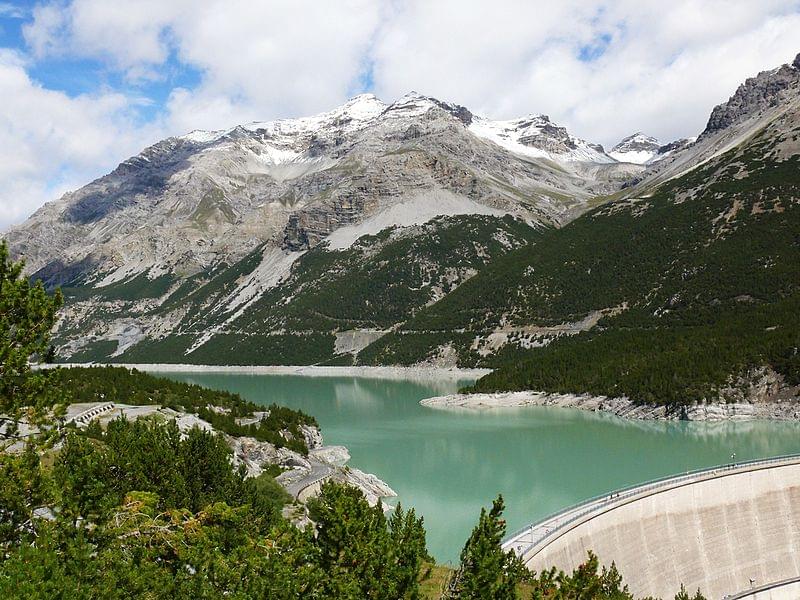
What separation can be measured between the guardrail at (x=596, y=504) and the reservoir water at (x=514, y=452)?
6819 mm

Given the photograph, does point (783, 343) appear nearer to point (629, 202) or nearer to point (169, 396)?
point (169, 396)

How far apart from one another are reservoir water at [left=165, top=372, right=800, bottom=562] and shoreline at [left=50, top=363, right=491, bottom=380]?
3956 cm

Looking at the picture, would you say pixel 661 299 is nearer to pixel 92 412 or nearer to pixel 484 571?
pixel 92 412

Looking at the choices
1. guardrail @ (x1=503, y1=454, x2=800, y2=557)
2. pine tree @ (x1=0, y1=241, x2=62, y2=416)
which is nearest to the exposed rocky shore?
guardrail @ (x1=503, y1=454, x2=800, y2=557)

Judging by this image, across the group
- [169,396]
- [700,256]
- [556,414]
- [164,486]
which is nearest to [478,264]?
[700,256]

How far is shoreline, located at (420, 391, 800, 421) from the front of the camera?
7406cm

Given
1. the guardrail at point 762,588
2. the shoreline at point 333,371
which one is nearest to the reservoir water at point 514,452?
the guardrail at point 762,588

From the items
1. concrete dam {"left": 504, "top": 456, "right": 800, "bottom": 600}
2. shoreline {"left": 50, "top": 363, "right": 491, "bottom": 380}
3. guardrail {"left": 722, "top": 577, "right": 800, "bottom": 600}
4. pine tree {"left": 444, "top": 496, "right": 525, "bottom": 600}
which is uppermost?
shoreline {"left": 50, "top": 363, "right": 491, "bottom": 380}

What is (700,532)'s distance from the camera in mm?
33375

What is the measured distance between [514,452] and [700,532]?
30538 millimetres

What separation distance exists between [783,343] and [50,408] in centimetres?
8345

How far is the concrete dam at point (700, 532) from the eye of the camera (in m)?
30.0

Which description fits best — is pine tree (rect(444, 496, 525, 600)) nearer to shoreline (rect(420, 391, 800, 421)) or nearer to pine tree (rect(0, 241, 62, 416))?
pine tree (rect(0, 241, 62, 416))

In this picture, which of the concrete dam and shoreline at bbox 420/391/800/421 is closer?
the concrete dam
